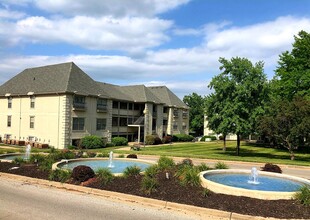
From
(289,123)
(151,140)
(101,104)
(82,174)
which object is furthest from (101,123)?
(82,174)

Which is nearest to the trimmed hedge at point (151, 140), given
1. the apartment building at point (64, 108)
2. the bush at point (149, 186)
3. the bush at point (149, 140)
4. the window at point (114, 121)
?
the bush at point (149, 140)

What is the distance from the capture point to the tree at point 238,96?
115 ft

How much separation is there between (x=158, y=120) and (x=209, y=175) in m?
47.1

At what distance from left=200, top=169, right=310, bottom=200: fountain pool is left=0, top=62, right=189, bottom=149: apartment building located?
30.6 meters

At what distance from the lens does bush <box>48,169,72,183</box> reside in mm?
14482

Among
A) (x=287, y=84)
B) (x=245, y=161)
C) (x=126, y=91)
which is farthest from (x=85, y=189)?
(x=126, y=91)

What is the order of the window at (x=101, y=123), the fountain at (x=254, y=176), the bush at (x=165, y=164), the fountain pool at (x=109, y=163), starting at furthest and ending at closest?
the window at (x=101, y=123), the fountain pool at (x=109, y=163), the bush at (x=165, y=164), the fountain at (x=254, y=176)

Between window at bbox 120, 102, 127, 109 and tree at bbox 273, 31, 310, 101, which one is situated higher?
tree at bbox 273, 31, 310, 101

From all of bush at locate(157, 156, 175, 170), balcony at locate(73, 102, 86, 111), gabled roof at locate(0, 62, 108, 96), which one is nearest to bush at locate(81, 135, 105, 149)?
balcony at locate(73, 102, 86, 111)

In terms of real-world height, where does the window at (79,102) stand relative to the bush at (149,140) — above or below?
above

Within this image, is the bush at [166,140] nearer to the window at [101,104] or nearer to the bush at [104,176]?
the window at [101,104]

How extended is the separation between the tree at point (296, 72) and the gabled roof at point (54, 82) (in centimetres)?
2695

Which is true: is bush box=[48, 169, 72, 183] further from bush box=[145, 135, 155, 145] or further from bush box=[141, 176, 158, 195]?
bush box=[145, 135, 155, 145]

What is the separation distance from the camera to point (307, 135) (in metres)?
31.5
